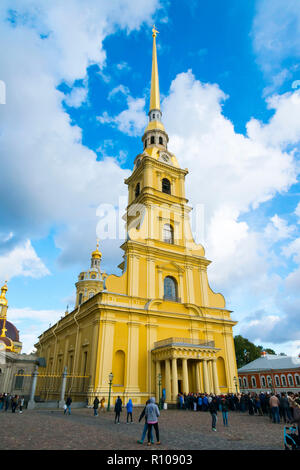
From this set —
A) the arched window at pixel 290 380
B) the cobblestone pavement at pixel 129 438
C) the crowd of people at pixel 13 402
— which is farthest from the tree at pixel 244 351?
the cobblestone pavement at pixel 129 438

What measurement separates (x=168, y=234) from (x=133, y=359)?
13.7 m

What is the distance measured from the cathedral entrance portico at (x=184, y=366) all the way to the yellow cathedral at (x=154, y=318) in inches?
2.9

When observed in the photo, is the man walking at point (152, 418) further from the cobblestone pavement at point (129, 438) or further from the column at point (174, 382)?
the column at point (174, 382)

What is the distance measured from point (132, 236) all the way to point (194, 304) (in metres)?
8.94

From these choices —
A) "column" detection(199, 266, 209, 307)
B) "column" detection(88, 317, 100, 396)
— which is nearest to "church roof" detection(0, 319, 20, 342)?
"column" detection(88, 317, 100, 396)

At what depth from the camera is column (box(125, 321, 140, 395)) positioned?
77.4ft

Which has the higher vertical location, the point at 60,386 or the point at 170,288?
the point at 170,288

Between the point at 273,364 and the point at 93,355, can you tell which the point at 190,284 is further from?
the point at 273,364

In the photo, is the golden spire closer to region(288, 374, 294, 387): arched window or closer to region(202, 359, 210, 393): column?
region(202, 359, 210, 393): column

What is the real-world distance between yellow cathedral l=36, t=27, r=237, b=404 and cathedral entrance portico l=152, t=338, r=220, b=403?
0.24ft

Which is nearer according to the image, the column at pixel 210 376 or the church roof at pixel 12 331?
the column at pixel 210 376

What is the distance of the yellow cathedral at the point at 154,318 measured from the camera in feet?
78.1

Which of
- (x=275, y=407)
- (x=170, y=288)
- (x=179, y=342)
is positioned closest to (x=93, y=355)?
(x=179, y=342)

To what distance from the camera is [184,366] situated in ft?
77.0
